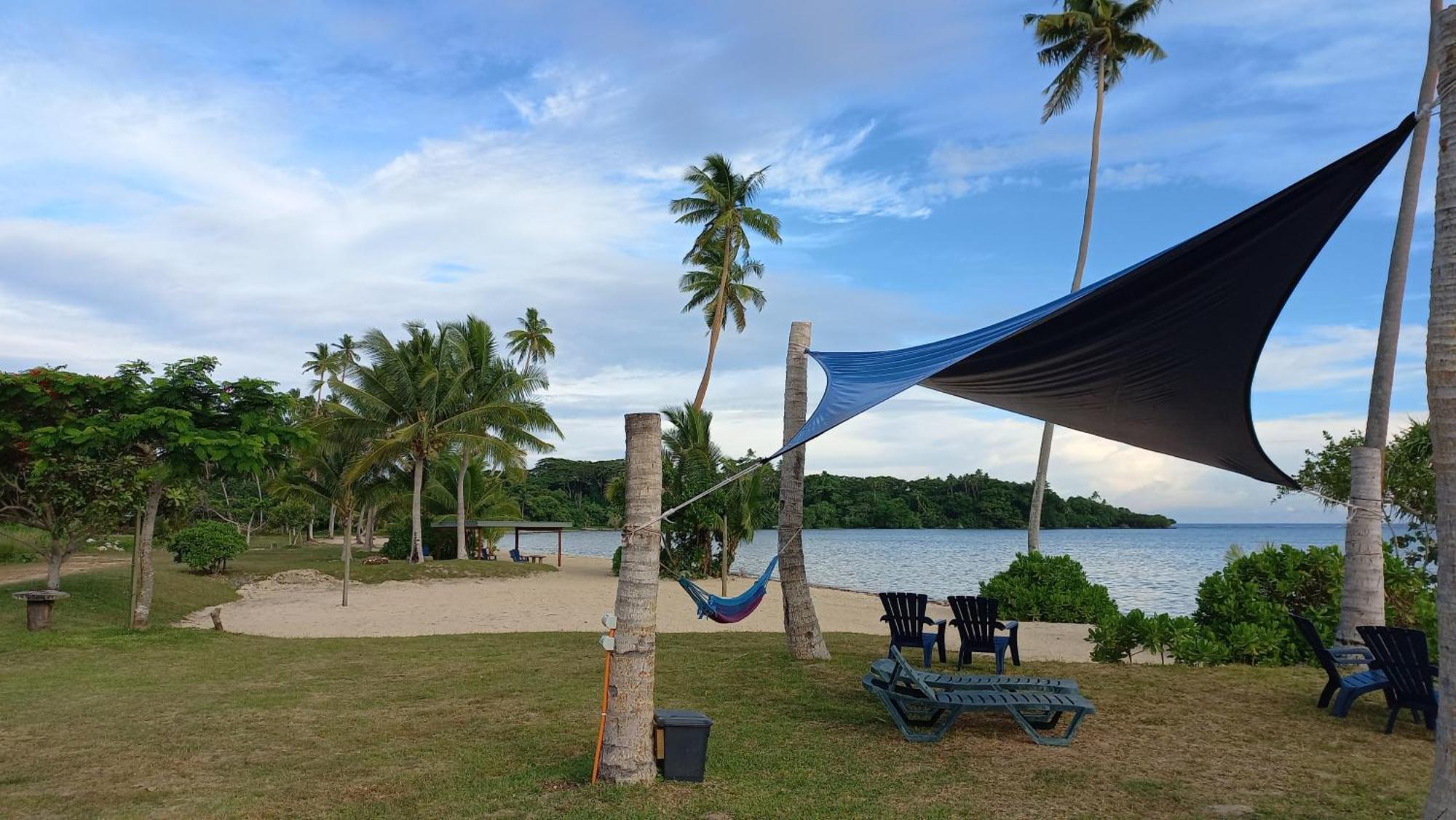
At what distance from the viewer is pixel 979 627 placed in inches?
289

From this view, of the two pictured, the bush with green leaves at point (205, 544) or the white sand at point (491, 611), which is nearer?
the white sand at point (491, 611)

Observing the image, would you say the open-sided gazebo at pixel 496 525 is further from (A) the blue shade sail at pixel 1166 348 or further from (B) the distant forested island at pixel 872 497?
(B) the distant forested island at pixel 872 497

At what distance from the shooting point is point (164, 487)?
11.1 m

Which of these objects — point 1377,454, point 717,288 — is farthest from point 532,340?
point 1377,454

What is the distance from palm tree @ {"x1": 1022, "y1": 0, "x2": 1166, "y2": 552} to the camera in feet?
57.1

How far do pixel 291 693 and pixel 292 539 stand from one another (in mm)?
33334

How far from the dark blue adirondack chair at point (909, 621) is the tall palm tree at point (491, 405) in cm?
1692

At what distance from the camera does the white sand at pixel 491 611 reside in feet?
37.7

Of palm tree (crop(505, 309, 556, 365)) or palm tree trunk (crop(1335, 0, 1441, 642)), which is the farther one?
palm tree (crop(505, 309, 556, 365))

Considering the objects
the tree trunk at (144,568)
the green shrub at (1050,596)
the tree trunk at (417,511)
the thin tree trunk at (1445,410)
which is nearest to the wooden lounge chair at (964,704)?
the thin tree trunk at (1445,410)

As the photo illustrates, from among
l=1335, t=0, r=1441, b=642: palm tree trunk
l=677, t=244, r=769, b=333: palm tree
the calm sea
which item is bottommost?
the calm sea

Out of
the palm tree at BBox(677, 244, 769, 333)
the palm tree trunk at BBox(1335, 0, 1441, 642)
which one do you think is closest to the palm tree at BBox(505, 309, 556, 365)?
the palm tree at BBox(677, 244, 769, 333)

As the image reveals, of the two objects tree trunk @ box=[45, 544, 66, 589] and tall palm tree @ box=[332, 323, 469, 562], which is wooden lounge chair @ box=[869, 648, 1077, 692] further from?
tall palm tree @ box=[332, 323, 469, 562]

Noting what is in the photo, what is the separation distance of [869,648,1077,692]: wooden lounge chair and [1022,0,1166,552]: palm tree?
11.8m
